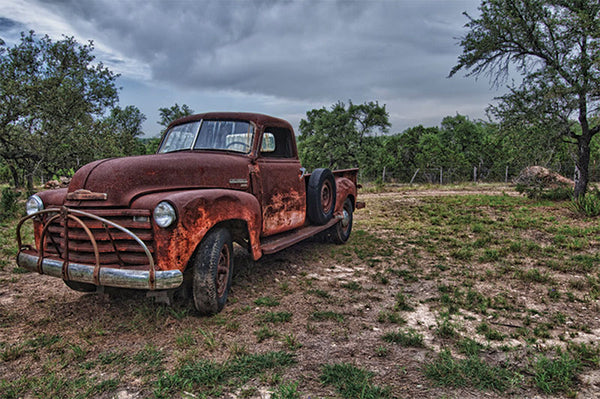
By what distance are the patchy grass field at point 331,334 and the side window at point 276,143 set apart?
62.5 inches

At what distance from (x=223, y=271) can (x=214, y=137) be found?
167 cm

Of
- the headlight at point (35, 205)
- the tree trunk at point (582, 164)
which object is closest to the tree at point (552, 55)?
the tree trunk at point (582, 164)

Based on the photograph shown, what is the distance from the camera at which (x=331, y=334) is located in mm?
3070

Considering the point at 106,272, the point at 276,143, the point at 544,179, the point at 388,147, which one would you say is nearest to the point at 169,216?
the point at 106,272

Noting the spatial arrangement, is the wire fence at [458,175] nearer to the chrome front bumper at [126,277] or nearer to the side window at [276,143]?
the side window at [276,143]

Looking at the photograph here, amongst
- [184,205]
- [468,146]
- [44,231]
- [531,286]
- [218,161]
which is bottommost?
[531,286]

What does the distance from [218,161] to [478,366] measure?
290 centimetres

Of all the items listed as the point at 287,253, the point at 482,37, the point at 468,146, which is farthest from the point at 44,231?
the point at 468,146

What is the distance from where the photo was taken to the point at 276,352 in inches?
107

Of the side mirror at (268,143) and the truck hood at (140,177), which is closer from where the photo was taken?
the truck hood at (140,177)

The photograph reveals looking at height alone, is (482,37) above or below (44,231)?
above

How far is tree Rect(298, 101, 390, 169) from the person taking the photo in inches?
1558

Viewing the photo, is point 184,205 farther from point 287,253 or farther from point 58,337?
point 287,253

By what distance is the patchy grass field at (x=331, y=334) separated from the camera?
233 centimetres
